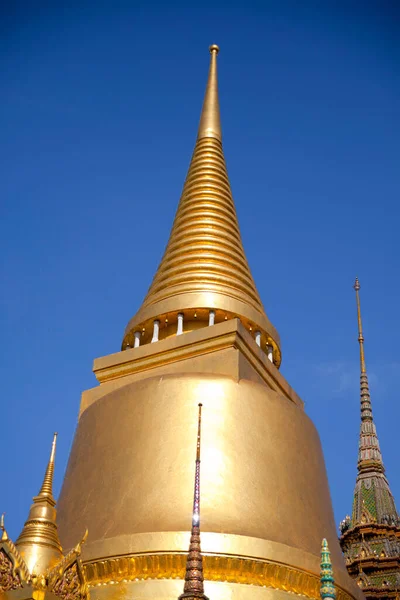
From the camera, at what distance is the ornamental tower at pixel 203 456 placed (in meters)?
10.6

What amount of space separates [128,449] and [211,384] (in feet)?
4.99

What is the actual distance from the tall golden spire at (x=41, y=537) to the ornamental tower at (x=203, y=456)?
0.94 metres

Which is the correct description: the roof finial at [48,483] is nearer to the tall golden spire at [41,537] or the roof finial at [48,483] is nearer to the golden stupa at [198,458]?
the tall golden spire at [41,537]

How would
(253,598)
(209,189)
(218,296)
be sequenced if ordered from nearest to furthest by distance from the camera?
(253,598) → (218,296) → (209,189)

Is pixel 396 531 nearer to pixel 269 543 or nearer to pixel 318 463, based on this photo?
pixel 318 463

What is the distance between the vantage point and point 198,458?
31.1 feet

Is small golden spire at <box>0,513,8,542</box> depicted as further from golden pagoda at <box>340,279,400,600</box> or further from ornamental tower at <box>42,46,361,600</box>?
golden pagoda at <box>340,279,400,600</box>

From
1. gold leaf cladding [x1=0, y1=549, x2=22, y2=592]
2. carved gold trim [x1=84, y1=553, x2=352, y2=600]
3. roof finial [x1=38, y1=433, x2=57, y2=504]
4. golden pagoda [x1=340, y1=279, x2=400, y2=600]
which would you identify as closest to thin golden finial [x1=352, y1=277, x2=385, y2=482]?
golden pagoda [x1=340, y1=279, x2=400, y2=600]

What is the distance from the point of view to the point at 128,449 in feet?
40.5

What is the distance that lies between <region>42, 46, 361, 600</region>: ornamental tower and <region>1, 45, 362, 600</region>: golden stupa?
0.06 ft

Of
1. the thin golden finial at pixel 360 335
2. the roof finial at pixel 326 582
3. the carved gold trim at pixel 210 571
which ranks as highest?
the thin golden finial at pixel 360 335

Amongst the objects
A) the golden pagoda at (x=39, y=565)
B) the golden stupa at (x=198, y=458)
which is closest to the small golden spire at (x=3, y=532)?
the golden pagoda at (x=39, y=565)

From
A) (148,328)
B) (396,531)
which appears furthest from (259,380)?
(396,531)

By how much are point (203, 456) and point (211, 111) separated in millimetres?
9732
